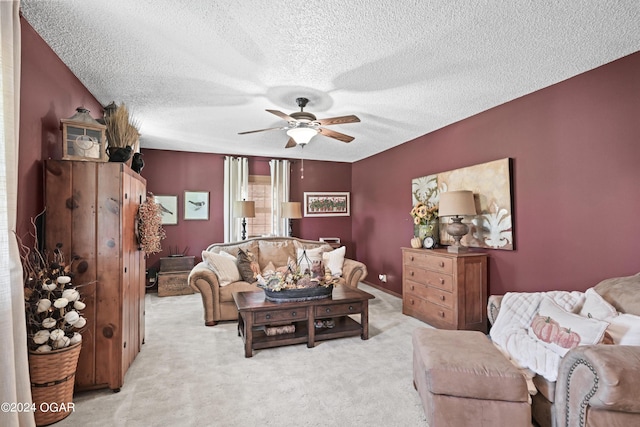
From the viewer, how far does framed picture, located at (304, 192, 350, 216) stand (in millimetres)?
6633

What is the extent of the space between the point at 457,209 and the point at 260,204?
13.0ft

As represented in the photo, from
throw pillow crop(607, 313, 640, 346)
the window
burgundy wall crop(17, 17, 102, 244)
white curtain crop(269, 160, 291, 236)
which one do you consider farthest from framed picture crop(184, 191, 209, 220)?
throw pillow crop(607, 313, 640, 346)

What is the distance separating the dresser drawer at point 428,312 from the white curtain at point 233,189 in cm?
346

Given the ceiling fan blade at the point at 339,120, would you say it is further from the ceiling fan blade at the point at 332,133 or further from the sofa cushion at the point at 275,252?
the sofa cushion at the point at 275,252

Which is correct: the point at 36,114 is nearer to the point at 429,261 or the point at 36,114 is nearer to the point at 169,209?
the point at 169,209

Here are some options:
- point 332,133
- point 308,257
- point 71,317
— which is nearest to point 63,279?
point 71,317

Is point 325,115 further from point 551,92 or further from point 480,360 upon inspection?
point 480,360

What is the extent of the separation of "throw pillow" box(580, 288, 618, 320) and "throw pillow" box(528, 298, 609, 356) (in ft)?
0.57

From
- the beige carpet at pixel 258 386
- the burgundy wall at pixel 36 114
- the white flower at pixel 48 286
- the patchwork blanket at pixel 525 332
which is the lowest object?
the beige carpet at pixel 258 386

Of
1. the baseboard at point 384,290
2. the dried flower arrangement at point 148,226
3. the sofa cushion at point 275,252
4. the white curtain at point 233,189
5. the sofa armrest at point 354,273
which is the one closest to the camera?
the dried flower arrangement at point 148,226

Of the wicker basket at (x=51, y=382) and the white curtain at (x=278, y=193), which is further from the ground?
the white curtain at (x=278, y=193)

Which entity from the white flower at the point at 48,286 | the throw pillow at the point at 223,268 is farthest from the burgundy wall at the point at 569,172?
the white flower at the point at 48,286

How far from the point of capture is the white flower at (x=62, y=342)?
1.94m

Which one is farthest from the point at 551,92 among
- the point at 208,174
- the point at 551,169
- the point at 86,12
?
the point at 208,174
